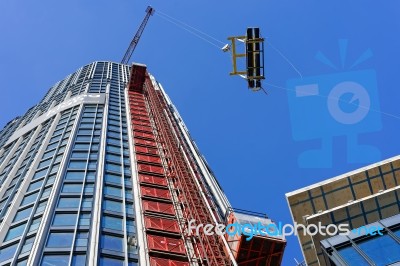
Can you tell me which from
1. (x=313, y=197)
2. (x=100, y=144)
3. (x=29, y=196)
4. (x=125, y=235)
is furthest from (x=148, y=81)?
(x=313, y=197)

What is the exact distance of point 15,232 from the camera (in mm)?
46188

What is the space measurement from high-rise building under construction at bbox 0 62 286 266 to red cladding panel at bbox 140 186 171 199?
0.13 m

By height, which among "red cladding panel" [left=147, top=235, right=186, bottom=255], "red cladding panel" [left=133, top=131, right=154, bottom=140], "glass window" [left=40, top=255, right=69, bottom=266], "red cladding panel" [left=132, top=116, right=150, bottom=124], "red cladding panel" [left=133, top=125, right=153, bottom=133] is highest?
"red cladding panel" [left=132, top=116, right=150, bottom=124]

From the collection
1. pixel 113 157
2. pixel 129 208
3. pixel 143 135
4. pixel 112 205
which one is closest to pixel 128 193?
pixel 129 208

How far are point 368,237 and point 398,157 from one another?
9.45 m

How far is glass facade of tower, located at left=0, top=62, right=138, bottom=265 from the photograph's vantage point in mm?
42375

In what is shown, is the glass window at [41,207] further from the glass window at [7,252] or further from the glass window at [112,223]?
the glass window at [7,252]

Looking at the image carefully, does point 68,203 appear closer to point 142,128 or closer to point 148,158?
point 148,158

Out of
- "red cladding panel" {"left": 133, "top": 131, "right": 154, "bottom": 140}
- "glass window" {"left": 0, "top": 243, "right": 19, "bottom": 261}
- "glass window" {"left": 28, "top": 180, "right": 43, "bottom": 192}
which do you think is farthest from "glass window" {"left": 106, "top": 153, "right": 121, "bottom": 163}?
"glass window" {"left": 0, "top": 243, "right": 19, "bottom": 261}

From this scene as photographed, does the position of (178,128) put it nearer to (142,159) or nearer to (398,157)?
(142,159)

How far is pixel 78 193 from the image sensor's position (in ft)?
177

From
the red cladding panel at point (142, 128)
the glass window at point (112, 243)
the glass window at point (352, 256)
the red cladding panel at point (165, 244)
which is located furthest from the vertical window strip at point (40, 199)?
the glass window at point (352, 256)

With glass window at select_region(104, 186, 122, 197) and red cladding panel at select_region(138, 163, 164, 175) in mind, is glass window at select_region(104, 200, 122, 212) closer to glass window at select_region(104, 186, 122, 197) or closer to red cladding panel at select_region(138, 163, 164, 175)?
glass window at select_region(104, 186, 122, 197)

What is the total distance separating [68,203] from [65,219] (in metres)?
3.74
